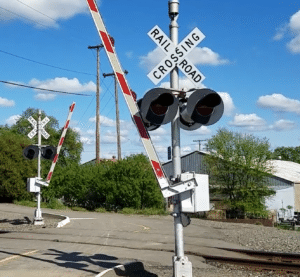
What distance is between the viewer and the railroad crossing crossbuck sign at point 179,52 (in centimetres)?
677

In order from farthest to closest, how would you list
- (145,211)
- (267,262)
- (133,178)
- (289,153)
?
(289,153)
(133,178)
(145,211)
(267,262)

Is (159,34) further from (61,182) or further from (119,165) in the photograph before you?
(61,182)

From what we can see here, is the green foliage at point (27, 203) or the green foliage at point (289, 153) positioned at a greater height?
the green foliage at point (289, 153)

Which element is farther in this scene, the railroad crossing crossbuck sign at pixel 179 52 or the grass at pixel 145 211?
the grass at pixel 145 211

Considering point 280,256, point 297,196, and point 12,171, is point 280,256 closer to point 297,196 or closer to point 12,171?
point 12,171

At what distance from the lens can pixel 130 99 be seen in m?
6.89

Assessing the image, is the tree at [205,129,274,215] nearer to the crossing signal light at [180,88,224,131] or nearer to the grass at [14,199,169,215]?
the grass at [14,199,169,215]

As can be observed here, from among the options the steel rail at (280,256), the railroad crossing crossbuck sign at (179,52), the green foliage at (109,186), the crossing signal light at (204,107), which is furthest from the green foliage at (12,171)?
the crossing signal light at (204,107)

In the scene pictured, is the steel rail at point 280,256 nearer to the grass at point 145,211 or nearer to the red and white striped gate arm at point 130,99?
the red and white striped gate arm at point 130,99

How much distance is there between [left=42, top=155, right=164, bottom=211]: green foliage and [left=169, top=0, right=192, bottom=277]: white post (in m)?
24.9

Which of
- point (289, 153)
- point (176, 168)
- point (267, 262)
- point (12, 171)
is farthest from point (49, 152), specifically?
point (289, 153)

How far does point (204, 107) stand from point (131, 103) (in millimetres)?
1178

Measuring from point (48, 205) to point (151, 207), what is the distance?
314 inches

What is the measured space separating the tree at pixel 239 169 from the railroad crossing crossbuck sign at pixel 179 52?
105ft
